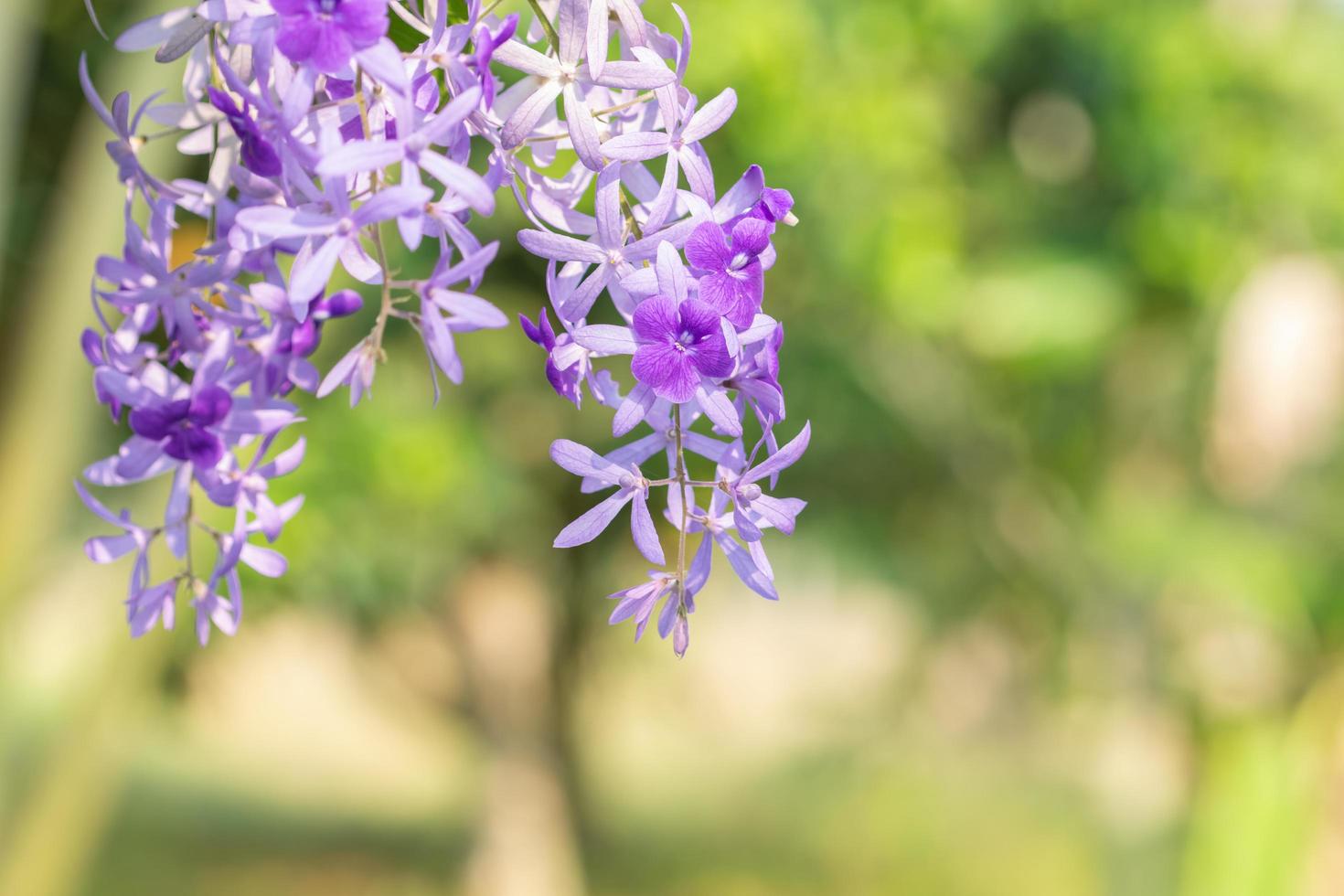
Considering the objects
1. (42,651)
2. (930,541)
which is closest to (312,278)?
(42,651)

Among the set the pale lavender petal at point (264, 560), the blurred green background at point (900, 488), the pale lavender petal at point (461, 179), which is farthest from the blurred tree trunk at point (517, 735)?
the pale lavender petal at point (461, 179)

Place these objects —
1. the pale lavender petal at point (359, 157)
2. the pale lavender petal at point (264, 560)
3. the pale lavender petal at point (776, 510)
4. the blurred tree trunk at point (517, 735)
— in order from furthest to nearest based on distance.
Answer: the blurred tree trunk at point (517, 735), the pale lavender petal at point (264, 560), the pale lavender petal at point (776, 510), the pale lavender petal at point (359, 157)

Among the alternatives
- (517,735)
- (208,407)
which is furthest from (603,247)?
(517,735)

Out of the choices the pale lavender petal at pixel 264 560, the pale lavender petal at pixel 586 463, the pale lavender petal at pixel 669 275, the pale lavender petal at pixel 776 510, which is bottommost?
the pale lavender petal at pixel 264 560

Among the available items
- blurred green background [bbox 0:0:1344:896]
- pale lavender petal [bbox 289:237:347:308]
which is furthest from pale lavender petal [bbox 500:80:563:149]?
blurred green background [bbox 0:0:1344:896]

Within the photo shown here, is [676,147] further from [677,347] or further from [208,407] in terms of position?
[208,407]

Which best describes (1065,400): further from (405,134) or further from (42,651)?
Result: (405,134)

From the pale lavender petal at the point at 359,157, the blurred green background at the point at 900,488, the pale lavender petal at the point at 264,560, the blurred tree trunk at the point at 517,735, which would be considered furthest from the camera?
the blurred tree trunk at the point at 517,735

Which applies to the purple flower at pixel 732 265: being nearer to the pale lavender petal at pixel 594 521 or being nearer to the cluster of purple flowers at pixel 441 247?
the cluster of purple flowers at pixel 441 247
